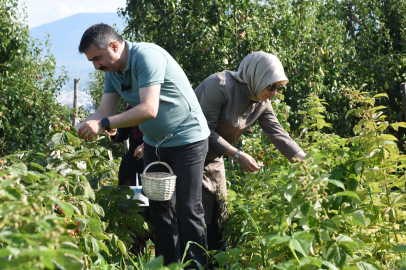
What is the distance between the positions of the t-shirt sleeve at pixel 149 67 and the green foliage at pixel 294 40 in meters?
3.48

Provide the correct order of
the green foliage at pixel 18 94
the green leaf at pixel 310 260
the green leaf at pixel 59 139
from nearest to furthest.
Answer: the green leaf at pixel 310 260 < the green leaf at pixel 59 139 < the green foliage at pixel 18 94

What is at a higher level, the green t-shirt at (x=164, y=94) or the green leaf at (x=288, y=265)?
the green t-shirt at (x=164, y=94)

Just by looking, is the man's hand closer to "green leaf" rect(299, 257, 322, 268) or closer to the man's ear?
the man's ear

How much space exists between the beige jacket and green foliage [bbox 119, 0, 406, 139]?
2709 mm

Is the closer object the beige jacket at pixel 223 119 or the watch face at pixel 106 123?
the watch face at pixel 106 123

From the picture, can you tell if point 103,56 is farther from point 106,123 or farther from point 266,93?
point 266,93

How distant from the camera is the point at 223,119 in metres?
2.43

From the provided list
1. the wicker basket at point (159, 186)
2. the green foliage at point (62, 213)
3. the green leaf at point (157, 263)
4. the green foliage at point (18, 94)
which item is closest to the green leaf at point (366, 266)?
the green leaf at point (157, 263)

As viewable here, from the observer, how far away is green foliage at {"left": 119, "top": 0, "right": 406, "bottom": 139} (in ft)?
18.6

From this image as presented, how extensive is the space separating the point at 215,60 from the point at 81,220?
4.21 m

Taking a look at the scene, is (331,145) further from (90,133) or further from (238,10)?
(238,10)

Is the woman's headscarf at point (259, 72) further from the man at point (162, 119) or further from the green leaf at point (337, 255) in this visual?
the green leaf at point (337, 255)

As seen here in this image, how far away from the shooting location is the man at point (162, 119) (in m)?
1.91

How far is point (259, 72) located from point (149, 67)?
648 mm
